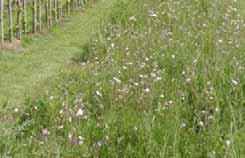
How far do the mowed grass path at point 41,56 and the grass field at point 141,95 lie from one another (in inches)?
1.5

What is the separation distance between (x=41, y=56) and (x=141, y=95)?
330cm

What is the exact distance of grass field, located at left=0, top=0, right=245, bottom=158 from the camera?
5.18 meters

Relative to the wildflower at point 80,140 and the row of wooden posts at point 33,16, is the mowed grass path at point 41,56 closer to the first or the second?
the row of wooden posts at point 33,16

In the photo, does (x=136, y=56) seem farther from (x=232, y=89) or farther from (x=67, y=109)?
(x=67, y=109)

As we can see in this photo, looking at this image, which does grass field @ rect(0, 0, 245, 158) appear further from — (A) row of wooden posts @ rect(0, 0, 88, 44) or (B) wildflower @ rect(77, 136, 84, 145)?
(A) row of wooden posts @ rect(0, 0, 88, 44)

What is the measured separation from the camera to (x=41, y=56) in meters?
9.31

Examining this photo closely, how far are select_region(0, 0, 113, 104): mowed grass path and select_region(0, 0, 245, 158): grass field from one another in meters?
0.04

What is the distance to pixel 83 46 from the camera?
10.0 meters

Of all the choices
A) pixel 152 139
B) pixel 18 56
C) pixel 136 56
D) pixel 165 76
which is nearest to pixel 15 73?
pixel 18 56

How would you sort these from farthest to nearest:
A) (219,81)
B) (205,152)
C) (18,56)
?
(18,56) → (219,81) → (205,152)

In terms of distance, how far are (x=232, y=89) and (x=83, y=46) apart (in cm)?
386

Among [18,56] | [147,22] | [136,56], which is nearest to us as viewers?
[136,56]

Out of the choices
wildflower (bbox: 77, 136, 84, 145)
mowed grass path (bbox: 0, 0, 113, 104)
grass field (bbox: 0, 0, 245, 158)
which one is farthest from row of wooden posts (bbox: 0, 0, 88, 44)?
wildflower (bbox: 77, 136, 84, 145)

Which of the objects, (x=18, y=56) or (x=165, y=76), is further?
(x=18, y=56)
